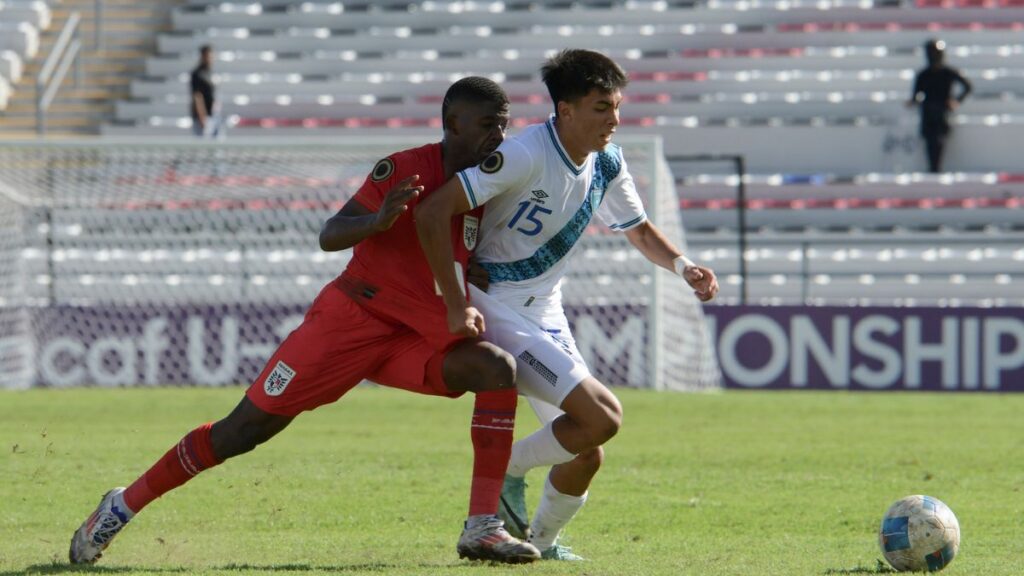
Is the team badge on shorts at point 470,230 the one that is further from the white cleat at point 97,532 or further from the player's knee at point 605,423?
the white cleat at point 97,532

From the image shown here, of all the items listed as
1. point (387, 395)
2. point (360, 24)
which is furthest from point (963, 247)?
point (360, 24)

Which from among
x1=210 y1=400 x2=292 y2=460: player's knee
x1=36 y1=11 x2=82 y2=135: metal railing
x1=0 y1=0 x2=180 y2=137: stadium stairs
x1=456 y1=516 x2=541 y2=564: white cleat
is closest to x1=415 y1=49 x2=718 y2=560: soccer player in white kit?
x1=456 y1=516 x2=541 y2=564: white cleat

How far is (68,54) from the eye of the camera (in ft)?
83.9

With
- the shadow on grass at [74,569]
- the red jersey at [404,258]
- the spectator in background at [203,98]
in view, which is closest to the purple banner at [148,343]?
the spectator in background at [203,98]

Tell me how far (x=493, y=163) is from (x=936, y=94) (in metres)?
16.7

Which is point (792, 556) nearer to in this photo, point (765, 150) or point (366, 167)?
point (366, 167)

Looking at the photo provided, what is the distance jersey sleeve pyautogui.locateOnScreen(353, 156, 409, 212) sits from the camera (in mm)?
5797

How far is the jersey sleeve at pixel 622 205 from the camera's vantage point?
21.0ft

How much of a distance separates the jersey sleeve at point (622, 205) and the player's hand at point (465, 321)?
40.0 inches

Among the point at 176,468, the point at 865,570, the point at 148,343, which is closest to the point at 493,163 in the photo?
the point at 176,468

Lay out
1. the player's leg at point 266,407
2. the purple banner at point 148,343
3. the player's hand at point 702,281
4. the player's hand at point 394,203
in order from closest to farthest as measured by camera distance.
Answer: the player's hand at point 394,203 < the player's leg at point 266,407 < the player's hand at point 702,281 < the purple banner at point 148,343

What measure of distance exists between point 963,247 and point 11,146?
454 inches

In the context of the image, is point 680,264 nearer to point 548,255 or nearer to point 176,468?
point 548,255

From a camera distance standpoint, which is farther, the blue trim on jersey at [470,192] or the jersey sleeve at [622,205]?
the jersey sleeve at [622,205]
